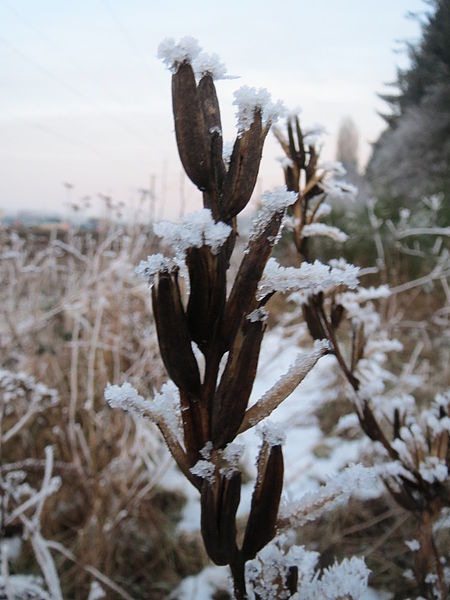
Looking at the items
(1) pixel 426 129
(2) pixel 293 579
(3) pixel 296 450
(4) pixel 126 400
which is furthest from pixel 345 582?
(1) pixel 426 129

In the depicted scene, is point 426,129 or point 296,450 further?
point 426,129

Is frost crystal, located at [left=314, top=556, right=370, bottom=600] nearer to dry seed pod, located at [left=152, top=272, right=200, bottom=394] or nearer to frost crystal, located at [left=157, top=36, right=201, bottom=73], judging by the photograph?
dry seed pod, located at [left=152, top=272, right=200, bottom=394]

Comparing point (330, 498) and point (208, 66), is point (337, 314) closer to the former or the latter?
point (330, 498)

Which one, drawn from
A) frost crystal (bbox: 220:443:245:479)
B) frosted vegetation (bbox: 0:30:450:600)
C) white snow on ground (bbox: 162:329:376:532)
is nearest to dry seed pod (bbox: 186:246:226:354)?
frosted vegetation (bbox: 0:30:450:600)

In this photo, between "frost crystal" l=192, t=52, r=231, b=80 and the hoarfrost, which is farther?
the hoarfrost

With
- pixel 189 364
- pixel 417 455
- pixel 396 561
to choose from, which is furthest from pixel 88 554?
pixel 189 364

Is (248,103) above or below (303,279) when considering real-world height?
above

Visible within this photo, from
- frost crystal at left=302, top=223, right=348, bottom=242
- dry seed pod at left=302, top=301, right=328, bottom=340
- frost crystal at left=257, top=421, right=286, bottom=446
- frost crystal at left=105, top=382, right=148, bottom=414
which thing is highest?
frost crystal at left=302, top=223, right=348, bottom=242

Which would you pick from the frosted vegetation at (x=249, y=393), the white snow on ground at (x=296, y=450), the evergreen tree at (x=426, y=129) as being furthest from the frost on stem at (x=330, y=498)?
the evergreen tree at (x=426, y=129)
